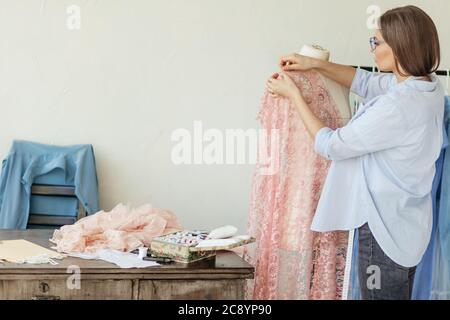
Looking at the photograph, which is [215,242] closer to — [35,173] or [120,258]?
[120,258]

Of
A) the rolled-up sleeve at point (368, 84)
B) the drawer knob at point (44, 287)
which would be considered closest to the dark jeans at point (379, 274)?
the rolled-up sleeve at point (368, 84)

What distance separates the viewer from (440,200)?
83.4 inches

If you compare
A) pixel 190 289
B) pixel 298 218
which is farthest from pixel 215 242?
pixel 298 218

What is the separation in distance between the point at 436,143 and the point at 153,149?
1.89m

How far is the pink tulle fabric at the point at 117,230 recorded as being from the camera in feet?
7.95

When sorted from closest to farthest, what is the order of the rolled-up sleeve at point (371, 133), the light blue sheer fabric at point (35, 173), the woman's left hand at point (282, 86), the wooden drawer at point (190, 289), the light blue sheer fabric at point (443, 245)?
the rolled-up sleeve at point (371, 133) < the light blue sheer fabric at point (443, 245) < the wooden drawer at point (190, 289) < the woman's left hand at point (282, 86) < the light blue sheer fabric at point (35, 173)

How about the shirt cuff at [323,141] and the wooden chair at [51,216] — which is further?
the wooden chair at [51,216]

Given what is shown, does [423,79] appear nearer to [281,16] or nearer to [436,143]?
[436,143]

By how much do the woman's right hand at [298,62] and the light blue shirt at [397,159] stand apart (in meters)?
0.36

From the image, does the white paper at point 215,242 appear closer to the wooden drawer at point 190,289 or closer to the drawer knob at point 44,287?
the wooden drawer at point 190,289

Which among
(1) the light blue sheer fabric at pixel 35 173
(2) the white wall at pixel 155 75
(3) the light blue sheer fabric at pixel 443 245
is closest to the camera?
(3) the light blue sheer fabric at pixel 443 245

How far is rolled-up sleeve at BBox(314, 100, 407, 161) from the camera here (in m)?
1.97
